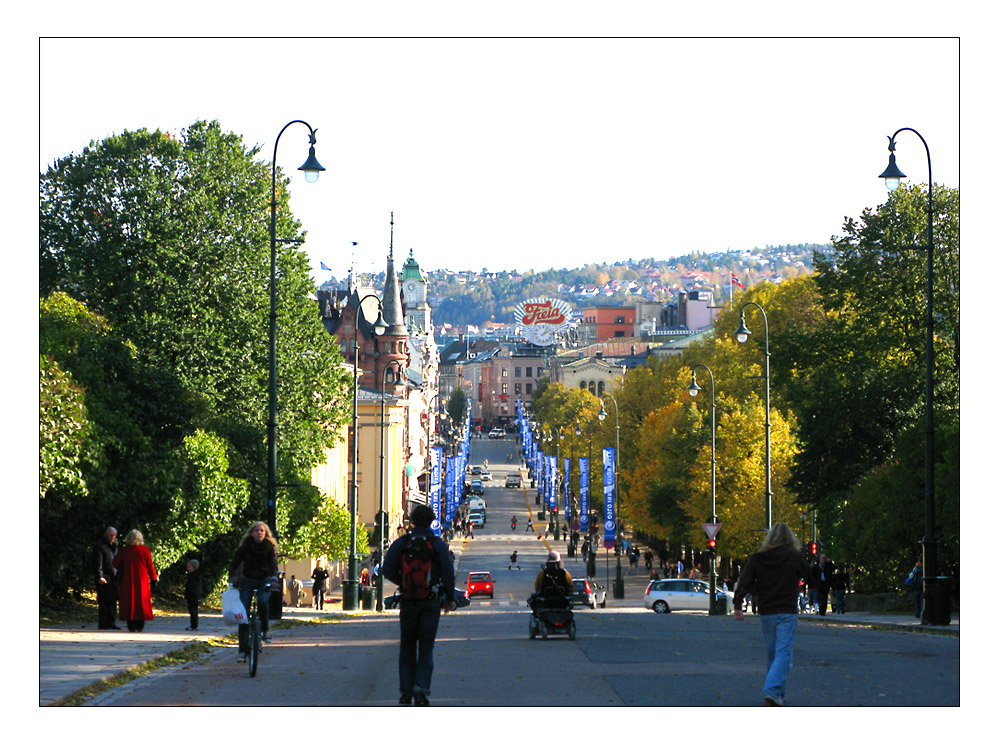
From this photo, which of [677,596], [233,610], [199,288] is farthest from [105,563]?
[677,596]

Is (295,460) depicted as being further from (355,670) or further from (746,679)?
(746,679)

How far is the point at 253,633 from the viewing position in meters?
16.0

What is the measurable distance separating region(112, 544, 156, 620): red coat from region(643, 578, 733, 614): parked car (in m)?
28.8

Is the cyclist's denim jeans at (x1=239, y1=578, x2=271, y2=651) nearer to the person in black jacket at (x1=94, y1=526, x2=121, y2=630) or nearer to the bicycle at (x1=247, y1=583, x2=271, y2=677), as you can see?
the bicycle at (x1=247, y1=583, x2=271, y2=677)

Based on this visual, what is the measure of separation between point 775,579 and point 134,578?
36.9 feet

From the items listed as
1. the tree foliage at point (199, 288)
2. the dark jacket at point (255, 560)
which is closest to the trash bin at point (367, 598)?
the tree foliage at point (199, 288)

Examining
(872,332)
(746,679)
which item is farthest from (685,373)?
(746,679)

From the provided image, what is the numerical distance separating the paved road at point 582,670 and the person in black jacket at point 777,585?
0.58 m

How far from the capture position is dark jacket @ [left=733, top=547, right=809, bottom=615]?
45.3 ft

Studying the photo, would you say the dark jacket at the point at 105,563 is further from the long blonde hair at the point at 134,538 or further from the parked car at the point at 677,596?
the parked car at the point at 677,596

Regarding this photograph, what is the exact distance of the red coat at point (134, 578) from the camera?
21.7 m

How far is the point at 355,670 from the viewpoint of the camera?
17047 millimetres

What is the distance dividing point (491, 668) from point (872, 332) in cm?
2950

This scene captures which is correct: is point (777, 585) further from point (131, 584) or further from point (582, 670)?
point (131, 584)
